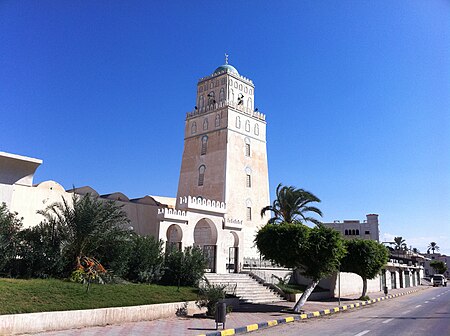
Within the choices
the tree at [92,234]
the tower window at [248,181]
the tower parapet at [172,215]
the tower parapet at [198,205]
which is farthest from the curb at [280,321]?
the tower window at [248,181]

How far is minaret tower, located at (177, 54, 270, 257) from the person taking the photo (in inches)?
1267

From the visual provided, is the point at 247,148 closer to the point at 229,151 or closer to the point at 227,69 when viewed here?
the point at 229,151

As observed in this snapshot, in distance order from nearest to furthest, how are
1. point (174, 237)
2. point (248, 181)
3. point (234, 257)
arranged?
1. point (234, 257)
2. point (174, 237)
3. point (248, 181)

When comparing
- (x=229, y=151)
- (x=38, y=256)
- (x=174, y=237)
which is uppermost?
(x=229, y=151)

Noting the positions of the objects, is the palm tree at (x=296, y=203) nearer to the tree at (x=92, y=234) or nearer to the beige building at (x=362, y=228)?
the tree at (x=92, y=234)

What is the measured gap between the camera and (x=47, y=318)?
10.6 m

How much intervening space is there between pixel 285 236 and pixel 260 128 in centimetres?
2015

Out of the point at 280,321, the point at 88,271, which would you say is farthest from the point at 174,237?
the point at 280,321

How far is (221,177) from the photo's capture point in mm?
32000

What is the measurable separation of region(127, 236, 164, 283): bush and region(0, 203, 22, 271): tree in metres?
4.46

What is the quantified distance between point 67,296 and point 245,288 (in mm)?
10916

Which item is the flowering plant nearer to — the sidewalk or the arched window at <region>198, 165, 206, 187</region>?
the sidewalk

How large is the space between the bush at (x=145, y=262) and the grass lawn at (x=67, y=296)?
3.39ft

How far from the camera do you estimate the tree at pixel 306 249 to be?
686 inches
